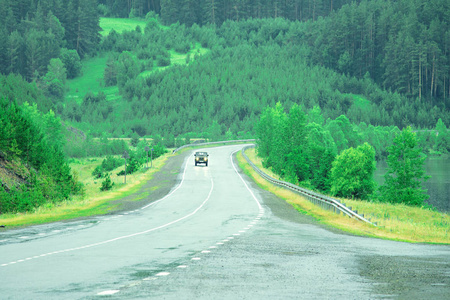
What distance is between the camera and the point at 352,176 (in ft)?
217

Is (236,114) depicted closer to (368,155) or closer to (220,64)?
(220,64)

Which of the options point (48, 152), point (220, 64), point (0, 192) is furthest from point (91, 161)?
point (220, 64)

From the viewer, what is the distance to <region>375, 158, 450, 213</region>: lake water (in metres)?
62.5

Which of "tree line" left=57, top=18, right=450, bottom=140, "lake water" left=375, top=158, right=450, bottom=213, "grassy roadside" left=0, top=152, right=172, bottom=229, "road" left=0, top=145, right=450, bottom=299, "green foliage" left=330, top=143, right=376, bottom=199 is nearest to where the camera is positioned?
"road" left=0, top=145, right=450, bottom=299

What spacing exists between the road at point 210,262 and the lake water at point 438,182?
4072 cm

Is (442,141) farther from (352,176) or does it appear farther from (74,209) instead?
(74,209)

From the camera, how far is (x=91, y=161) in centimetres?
11088

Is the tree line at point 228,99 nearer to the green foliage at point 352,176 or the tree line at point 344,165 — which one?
the tree line at point 344,165

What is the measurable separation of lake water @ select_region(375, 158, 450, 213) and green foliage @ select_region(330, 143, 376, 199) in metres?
4.88

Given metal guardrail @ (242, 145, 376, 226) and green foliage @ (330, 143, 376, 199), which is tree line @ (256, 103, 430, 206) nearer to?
green foliage @ (330, 143, 376, 199)

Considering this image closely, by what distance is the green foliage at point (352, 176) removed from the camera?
6538cm

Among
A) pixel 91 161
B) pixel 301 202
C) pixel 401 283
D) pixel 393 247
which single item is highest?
pixel 401 283

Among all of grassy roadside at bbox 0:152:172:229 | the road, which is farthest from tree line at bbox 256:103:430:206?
the road

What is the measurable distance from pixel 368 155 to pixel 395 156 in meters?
7.77
